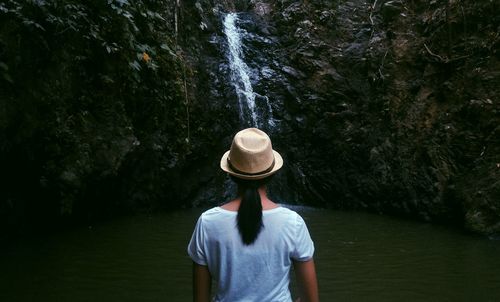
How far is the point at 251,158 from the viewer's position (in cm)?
188

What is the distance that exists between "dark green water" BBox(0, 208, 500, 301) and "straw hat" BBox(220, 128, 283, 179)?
3286mm

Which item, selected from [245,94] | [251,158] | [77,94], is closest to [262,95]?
[245,94]

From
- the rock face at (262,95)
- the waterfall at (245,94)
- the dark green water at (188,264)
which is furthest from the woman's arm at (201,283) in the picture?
the waterfall at (245,94)

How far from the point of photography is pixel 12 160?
6879 millimetres

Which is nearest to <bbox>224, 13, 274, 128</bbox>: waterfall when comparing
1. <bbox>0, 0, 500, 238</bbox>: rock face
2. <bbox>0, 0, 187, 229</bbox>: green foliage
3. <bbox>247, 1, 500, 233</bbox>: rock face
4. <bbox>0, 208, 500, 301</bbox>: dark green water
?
<bbox>0, 0, 500, 238</bbox>: rock face

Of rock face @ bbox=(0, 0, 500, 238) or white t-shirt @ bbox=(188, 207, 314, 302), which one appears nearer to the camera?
white t-shirt @ bbox=(188, 207, 314, 302)

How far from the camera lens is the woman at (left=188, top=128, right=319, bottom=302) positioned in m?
1.80

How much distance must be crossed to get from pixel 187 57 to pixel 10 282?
20.3 feet

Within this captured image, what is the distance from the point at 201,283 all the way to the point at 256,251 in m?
0.25

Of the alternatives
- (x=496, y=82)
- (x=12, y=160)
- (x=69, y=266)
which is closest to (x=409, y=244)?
(x=496, y=82)

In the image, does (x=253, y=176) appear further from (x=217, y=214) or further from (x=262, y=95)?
(x=262, y=95)

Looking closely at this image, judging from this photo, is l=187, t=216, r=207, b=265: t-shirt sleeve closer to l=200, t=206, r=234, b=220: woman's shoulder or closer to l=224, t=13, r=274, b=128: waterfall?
l=200, t=206, r=234, b=220: woman's shoulder

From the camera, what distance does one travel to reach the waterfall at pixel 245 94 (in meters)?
10.9

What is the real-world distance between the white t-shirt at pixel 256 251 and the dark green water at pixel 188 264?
127 inches
